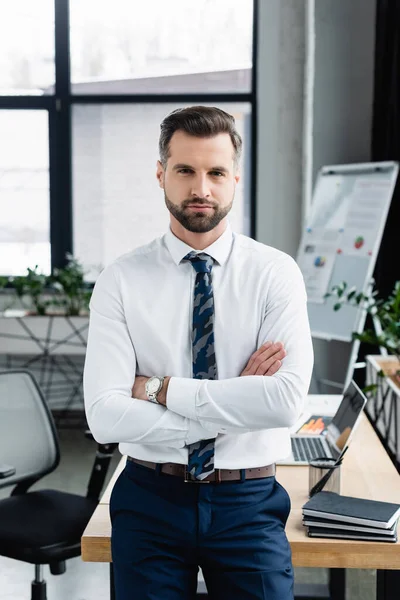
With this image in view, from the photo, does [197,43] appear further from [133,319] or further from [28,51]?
[133,319]

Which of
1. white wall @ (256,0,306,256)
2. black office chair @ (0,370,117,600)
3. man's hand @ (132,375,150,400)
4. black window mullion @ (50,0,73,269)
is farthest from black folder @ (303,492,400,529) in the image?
black window mullion @ (50,0,73,269)

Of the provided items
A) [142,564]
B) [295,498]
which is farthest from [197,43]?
[142,564]

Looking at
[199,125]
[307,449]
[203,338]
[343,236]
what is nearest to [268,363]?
[203,338]

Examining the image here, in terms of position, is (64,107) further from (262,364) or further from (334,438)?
(262,364)

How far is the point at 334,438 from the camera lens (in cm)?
220

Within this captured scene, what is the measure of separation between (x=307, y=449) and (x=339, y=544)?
24.5 inches

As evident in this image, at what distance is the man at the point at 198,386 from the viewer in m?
1.53

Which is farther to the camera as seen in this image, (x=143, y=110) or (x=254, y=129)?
(x=143, y=110)

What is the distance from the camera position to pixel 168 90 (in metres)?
5.77

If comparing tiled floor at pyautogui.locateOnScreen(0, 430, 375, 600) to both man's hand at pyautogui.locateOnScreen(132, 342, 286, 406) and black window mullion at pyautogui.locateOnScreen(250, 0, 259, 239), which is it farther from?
black window mullion at pyautogui.locateOnScreen(250, 0, 259, 239)

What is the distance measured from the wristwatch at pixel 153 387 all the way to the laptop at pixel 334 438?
0.59 meters

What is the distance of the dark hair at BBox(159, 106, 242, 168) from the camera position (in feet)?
5.37

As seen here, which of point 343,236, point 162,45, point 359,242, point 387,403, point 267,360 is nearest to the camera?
point 267,360

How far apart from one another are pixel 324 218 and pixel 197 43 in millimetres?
1799
